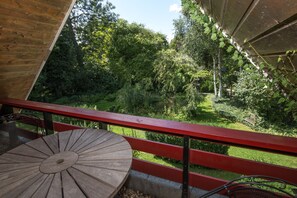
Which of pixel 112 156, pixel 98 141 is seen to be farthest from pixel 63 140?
pixel 112 156

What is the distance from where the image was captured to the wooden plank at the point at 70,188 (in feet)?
3.00

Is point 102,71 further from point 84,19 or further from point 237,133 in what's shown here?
point 237,133

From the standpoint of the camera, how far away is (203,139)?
122cm

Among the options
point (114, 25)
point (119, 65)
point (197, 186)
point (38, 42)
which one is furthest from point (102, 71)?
point (197, 186)

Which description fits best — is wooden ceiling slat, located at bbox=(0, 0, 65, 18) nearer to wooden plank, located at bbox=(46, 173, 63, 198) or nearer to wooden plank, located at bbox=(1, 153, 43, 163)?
wooden plank, located at bbox=(1, 153, 43, 163)

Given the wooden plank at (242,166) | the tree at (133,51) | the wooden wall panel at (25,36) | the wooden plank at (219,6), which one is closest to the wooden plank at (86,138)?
the wooden plank at (242,166)

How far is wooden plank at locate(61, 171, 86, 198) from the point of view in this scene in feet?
3.00

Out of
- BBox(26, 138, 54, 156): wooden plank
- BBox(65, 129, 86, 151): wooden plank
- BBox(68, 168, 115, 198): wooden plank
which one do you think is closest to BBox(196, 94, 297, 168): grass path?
BBox(65, 129, 86, 151): wooden plank

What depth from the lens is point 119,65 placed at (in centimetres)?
1188

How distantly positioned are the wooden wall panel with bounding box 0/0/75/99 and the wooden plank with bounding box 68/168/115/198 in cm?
186

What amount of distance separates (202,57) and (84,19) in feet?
27.8

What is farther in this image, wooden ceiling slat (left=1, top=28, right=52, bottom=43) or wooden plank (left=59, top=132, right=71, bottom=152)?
wooden ceiling slat (left=1, top=28, right=52, bottom=43)

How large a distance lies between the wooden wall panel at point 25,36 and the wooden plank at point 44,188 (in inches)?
69.9

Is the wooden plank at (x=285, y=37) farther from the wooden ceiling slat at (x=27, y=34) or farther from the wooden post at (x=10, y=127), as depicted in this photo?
the wooden post at (x=10, y=127)
